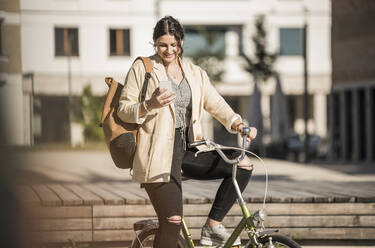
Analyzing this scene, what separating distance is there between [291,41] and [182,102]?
4362 cm

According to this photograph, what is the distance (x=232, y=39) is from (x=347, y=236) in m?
40.1

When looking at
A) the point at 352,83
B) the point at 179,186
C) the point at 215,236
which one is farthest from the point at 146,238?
the point at 352,83

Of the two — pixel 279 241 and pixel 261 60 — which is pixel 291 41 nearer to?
pixel 261 60

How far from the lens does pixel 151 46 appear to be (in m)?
45.4

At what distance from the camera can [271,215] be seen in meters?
6.37

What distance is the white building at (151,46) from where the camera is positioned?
1716 inches

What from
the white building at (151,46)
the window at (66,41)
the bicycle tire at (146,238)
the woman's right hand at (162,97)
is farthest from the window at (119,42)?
the woman's right hand at (162,97)

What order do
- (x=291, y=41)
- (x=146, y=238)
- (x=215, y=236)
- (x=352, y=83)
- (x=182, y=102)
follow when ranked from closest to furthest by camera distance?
(x=182, y=102)
(x=215, y=236)
(x=146, y=238)
(x=352, y=83)
(x=291, y=41)

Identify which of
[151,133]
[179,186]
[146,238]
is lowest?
[146,238]

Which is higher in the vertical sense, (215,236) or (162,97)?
(162,97)

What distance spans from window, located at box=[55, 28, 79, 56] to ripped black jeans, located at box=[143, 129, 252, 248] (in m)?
38.9

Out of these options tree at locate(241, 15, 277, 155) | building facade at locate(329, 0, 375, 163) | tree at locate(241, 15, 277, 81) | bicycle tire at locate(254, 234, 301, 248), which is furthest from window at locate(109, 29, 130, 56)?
bicycle tire at locate(254, 234, 301, 248)

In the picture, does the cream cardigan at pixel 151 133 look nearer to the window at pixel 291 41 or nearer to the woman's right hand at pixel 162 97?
the woman's right hand at pixel 162 97

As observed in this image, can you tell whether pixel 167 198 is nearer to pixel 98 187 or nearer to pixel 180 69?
pixel 180 69
